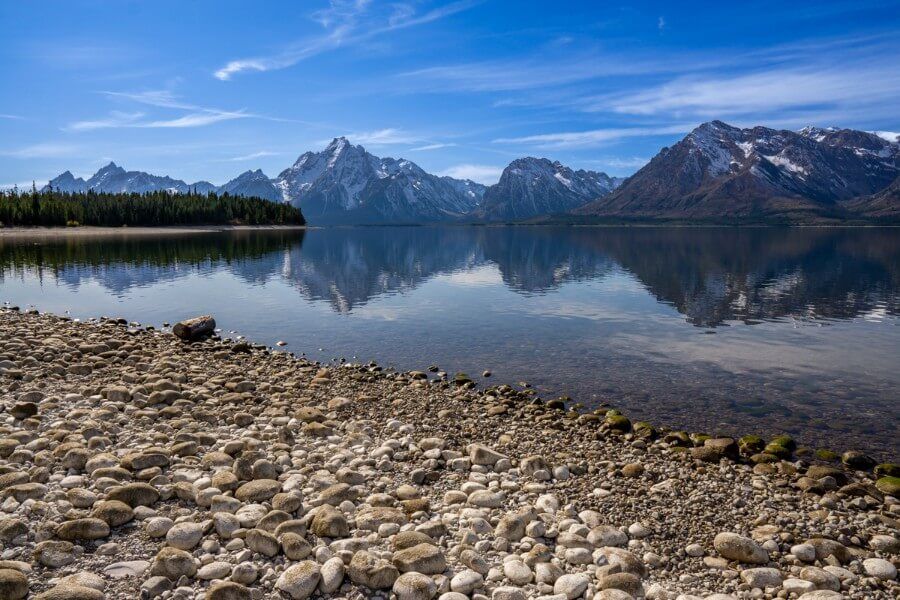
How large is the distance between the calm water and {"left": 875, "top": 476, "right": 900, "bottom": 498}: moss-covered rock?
3333 mm

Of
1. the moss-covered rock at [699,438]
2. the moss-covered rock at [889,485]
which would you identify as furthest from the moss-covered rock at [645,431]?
the moss-covered rock at [889,485]

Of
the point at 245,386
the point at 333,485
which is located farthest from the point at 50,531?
the point at 245,386

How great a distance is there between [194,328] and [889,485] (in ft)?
105

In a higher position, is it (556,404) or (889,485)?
(556,404)

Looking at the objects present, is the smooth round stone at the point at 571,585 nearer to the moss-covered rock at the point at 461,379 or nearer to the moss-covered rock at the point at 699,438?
the moss-covered rock at the point at 699,438

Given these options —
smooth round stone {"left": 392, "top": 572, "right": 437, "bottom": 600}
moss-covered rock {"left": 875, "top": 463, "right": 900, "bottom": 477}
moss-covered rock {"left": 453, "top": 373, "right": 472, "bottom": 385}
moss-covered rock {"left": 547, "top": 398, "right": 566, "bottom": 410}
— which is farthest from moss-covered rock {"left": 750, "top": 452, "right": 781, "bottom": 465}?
smooth round stone {"left": 392, "top": 572, "right": 437, "bottom": 600}

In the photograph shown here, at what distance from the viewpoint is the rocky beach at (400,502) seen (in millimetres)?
9680

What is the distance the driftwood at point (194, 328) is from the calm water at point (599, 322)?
315cm

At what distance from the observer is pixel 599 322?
39.7 metres

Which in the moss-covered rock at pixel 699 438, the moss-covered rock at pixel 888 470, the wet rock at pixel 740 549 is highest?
the wet rock at pixel 740 549

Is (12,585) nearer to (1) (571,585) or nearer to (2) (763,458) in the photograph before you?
(1) (571,585)

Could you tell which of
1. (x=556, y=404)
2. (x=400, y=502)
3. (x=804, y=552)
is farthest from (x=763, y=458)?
(x=400, y=502)

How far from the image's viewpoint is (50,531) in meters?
10.3

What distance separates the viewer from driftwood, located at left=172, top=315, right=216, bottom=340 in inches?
1244
